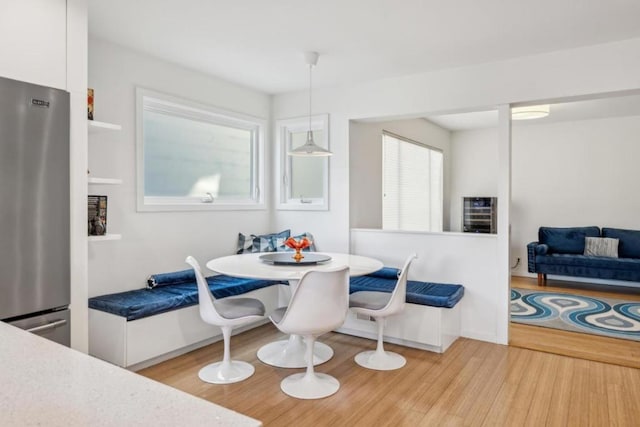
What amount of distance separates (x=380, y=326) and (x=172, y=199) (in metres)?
2.17

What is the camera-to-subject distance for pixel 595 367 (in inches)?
121

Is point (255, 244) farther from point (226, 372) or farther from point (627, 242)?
point (627, 242)

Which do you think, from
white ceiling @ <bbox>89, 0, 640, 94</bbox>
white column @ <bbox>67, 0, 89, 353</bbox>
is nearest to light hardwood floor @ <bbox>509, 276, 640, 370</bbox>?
white ceiling @ <bbox>89, 0, 640, 94</bbox>

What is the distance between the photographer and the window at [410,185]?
5305mm

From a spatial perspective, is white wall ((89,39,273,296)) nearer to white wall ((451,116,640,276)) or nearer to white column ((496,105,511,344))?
white column ((496,105,511,344))

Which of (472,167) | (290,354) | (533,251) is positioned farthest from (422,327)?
(472,167)

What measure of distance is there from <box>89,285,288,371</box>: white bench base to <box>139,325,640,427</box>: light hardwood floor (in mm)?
92

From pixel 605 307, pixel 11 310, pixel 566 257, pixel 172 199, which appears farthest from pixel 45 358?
pixel 566 257

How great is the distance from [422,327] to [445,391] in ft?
2.45

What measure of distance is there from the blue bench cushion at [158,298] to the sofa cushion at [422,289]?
1.04 meters

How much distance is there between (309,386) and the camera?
8.66 ft

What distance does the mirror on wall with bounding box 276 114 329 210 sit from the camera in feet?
14.9

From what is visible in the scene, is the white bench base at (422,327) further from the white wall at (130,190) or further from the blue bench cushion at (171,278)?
the white wall at (130,190)

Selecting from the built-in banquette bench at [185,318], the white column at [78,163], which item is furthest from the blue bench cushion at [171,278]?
the white column at [78,163]
